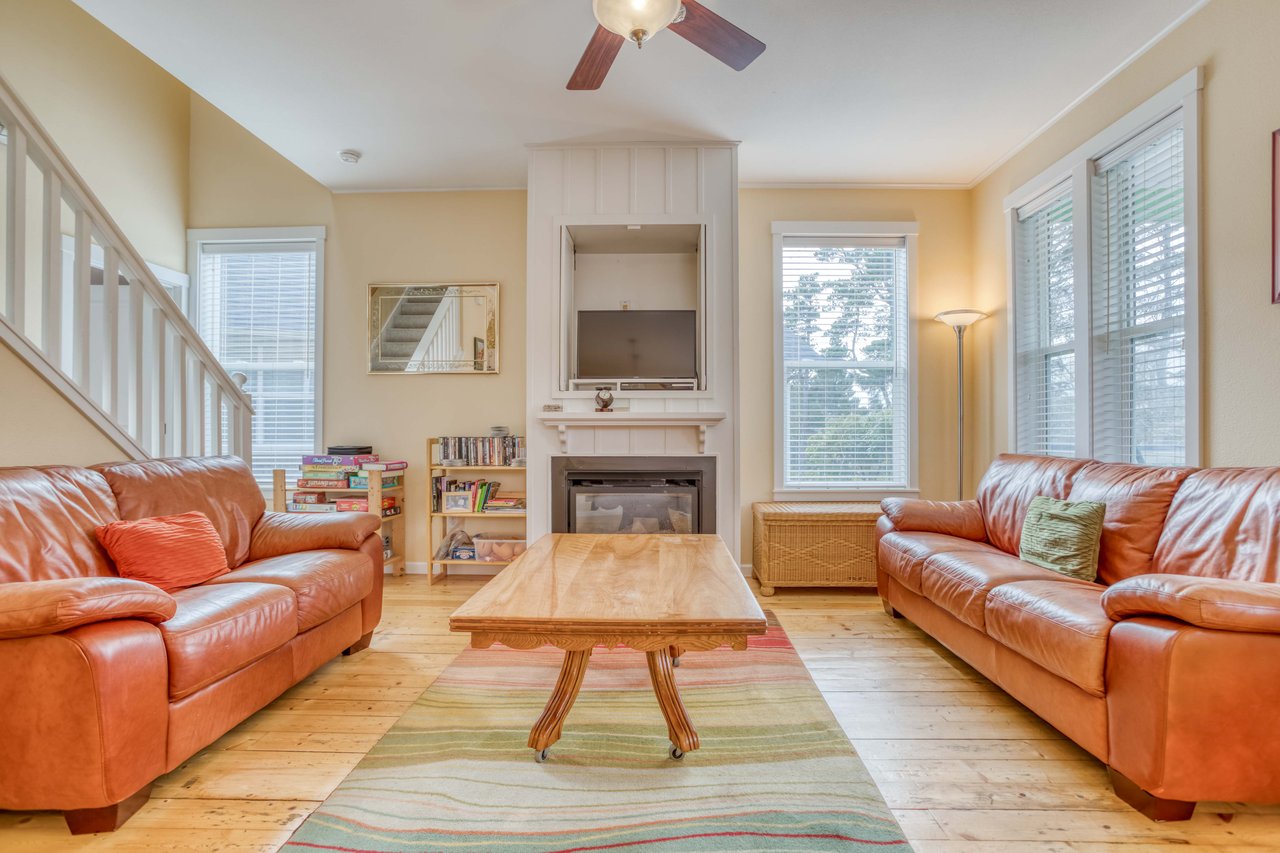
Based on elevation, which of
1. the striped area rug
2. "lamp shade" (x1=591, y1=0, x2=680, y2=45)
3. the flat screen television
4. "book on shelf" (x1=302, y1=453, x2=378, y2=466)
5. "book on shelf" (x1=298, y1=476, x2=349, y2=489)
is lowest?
the striped area rug

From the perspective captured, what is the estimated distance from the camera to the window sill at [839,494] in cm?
416

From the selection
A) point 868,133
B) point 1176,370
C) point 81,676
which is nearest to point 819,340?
point 868,133

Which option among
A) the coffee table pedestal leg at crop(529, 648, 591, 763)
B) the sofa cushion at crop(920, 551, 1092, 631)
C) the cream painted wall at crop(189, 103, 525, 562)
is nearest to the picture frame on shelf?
the cream painted wall at crop(189, 103, 525, 562)

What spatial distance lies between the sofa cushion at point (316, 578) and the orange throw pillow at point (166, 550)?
81 millimetres

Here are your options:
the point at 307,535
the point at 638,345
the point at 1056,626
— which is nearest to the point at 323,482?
the point at 307,535

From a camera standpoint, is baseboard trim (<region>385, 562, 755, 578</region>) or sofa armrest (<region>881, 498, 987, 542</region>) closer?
sofa armrest (<region>881, 498, 987, 542</region>)

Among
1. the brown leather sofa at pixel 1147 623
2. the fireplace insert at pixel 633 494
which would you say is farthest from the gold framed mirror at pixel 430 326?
the brown leather sofa at pixel 1147 623

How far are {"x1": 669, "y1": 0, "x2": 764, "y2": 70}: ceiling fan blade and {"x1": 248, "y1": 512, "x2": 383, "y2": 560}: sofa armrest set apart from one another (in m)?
2.39

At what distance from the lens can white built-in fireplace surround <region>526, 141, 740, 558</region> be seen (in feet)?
11.9

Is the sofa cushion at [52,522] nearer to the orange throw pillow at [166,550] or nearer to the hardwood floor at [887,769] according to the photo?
the orange throw pillow at [166,550]

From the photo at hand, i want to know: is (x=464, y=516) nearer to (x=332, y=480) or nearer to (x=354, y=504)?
(x=354, y=504)

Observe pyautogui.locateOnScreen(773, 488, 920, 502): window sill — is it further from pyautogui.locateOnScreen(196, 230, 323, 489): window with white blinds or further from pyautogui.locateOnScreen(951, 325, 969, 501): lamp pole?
pyautogui.locateOnScreen(196, 230, 323, 489): window with white blinds

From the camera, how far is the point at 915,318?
4.20 m

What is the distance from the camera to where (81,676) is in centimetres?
142
